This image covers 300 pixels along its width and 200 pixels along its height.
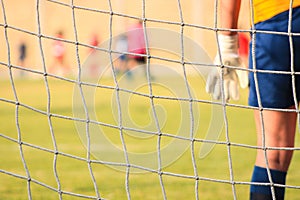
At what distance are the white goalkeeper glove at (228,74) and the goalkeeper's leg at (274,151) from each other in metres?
0.36

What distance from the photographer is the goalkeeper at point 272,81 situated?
10.7ft

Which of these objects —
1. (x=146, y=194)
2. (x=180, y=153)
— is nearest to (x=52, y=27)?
(x=180, y=153)

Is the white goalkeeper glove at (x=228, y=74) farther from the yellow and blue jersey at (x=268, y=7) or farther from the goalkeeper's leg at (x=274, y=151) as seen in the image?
the goalkeeper's leg at (x=274, y=151)

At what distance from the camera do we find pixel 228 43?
11.6 feet

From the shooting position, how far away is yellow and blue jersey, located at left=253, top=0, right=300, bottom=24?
325 centimetres

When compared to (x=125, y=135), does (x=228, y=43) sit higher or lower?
lower

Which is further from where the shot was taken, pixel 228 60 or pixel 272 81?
pixel 228 60

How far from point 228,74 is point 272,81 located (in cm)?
49

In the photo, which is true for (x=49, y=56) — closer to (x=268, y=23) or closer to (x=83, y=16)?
(x=83, y=16)

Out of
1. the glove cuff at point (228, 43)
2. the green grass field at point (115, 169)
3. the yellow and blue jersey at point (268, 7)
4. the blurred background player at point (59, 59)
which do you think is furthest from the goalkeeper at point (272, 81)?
the blurred background player at point (59, 59)

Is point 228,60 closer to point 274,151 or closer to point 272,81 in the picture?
point 272,81

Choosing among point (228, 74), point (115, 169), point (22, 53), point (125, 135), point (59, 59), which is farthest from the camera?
point (22, 53)

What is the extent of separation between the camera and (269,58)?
3.29m

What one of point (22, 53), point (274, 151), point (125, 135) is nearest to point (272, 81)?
point (274, 151)
